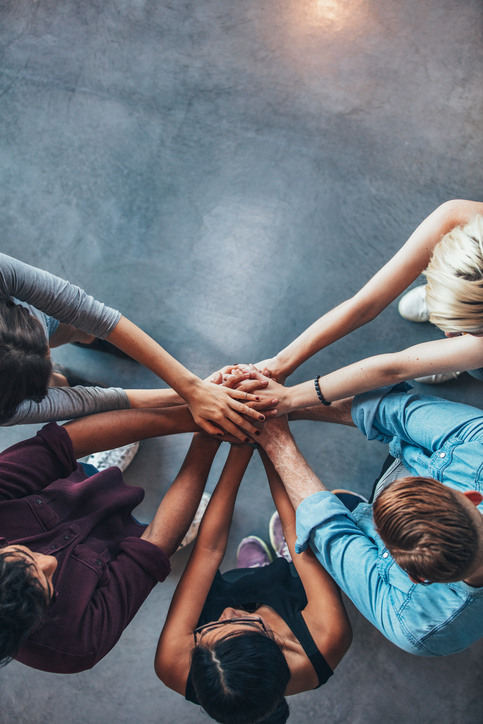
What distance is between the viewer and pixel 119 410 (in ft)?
5.69

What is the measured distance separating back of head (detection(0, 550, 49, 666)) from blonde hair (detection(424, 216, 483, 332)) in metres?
1.46

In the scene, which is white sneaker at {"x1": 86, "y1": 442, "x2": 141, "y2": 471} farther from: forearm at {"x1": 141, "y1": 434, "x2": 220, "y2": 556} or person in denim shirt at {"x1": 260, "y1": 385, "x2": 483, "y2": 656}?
person in denim shirt at {"x1": 260, "y1": 385, "x2": 483, "y2": 656}

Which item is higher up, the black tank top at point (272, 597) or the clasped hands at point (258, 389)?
the clasped hands at point (258, 389)

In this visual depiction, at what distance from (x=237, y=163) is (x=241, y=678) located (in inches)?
94.9

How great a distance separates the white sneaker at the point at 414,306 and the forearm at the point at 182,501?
1267 millimetres

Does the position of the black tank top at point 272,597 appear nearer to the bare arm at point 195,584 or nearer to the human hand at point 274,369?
the bare arm at point 195,584

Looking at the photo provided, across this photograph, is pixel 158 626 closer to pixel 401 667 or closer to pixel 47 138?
pixel 401 667

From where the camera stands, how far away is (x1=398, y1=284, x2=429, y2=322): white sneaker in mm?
2205

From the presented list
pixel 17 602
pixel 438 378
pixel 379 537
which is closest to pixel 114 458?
pixel 17 602

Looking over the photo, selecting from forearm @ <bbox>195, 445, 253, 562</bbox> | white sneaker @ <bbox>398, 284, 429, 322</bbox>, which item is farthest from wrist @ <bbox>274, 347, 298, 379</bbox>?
white sneaker @ <bbox>398, 284, 429, 322</bbox>

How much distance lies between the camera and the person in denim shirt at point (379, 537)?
1.19 m

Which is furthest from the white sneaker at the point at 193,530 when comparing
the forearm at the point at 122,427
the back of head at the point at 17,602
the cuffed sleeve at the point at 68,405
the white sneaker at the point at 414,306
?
the white sneaker at the point at 414,306

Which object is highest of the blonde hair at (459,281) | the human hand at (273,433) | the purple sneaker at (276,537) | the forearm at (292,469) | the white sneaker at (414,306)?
the blonde hair at (459,281)

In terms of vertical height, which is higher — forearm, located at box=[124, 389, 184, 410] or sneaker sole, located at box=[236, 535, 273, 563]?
forearm, located at box=[124, 389, 184, 410]
